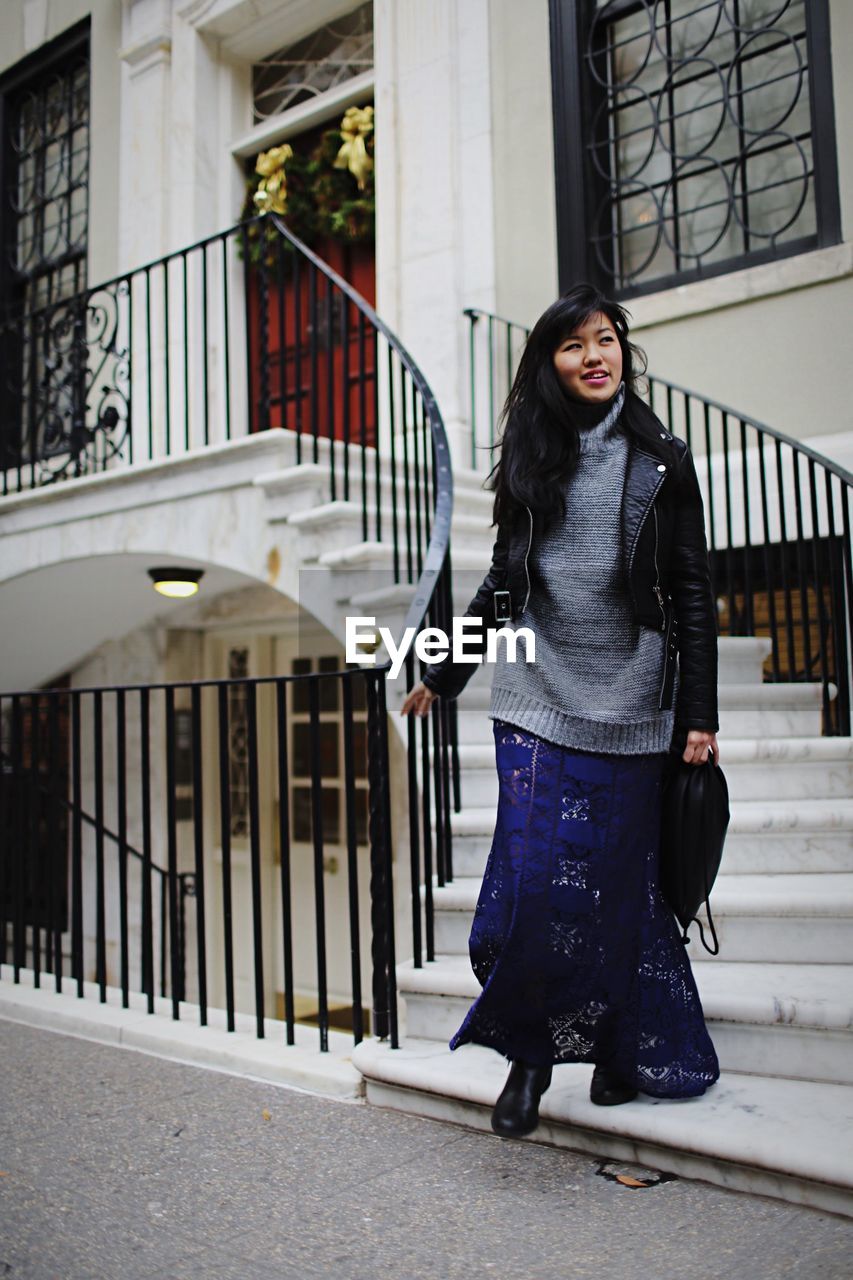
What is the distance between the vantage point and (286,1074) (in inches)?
123

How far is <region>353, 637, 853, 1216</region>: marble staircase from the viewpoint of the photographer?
228 centimetres

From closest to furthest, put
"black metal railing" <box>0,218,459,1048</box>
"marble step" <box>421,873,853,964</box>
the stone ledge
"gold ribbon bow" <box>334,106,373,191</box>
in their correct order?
1. "marble step" <box>421,873,853,964</box>
2. the stone ledge
3. "black metal railing" <box>0,218,459,1048</box>
4. "gold ribbon bow" <box>334,106,373,191</box>

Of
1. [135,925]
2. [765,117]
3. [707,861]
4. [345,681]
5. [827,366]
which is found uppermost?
[765,117]

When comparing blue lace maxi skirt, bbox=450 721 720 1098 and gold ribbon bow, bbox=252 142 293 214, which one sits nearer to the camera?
blue lace maxi skirt, bbox=450 721 720 1098

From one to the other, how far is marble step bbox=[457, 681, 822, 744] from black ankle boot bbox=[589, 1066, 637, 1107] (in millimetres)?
1887

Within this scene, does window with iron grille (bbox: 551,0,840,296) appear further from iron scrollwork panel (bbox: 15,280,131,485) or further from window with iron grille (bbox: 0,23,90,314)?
window with iron grille (bbox: 0,23,90,314)

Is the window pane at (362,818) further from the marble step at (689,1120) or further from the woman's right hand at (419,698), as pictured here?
the woman's right hand at (419,698)

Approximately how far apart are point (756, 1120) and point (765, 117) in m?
5.53

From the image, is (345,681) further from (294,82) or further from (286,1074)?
(294,82)

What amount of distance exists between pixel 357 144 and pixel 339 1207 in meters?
7.30

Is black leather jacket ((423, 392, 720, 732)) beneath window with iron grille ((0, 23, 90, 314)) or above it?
beneath

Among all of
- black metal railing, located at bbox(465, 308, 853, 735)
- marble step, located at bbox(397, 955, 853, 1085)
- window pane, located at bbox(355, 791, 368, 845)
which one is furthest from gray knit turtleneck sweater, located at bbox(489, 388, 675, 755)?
window pane, located at bbox(355, 791, 368, 845)

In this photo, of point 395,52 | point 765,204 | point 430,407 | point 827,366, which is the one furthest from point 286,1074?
point 395,52

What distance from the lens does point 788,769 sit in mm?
3854
